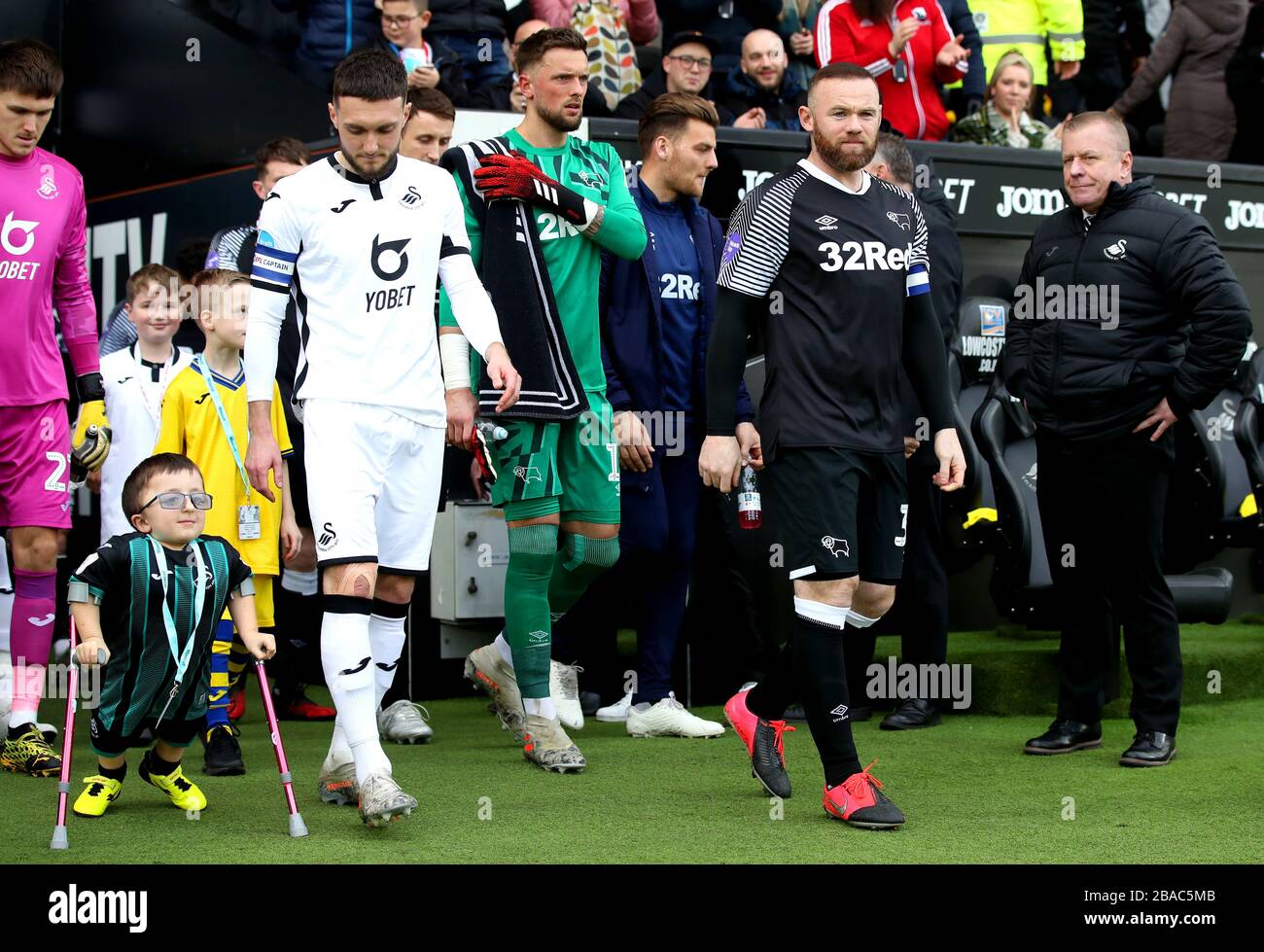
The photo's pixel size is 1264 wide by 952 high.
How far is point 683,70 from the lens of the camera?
28.9 feet

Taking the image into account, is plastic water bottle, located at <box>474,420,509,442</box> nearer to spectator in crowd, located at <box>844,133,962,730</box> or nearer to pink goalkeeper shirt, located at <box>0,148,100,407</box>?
pink goalkeeper shirt, located at <box>0,148,100,407</box>

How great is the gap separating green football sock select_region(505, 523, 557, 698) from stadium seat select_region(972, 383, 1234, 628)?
2130 mm

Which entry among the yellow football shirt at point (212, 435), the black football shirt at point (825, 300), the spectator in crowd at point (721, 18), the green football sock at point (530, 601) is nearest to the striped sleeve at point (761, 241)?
the black football shirt at point (825, 300)

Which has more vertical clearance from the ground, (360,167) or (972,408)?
(360,167)

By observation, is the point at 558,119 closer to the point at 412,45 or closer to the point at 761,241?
the point at 761,241

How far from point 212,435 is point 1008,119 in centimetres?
554

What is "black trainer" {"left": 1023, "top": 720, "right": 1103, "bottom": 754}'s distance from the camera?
580 centimetres

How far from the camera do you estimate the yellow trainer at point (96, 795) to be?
4.62 meters

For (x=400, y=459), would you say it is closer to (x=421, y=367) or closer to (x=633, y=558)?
(x=421, y=367)

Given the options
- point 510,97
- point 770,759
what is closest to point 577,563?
point 770,759

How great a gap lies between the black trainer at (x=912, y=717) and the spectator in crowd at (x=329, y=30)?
14.6 ft

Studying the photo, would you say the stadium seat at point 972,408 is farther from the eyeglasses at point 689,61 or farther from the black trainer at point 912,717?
the eyeglasses at point 689,61

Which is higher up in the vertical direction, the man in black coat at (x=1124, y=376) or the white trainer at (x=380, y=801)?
the man in black coat at (x=1124, y=376)

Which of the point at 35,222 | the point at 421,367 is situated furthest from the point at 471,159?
the point at 35,222
